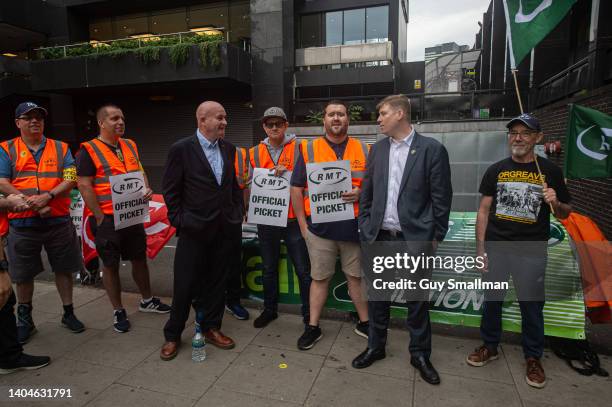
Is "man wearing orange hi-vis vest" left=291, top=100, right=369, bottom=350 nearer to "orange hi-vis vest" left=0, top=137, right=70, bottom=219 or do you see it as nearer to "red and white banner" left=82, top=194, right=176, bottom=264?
"orange hi-vis vest" left=0, top=137, right=70, bottom=219

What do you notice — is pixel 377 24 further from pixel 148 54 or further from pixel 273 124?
pixel 273 124

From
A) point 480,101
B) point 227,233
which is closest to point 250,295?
point 227,233

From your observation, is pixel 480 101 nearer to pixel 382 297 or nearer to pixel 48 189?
pixel 382 297

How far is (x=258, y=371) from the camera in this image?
3.31m

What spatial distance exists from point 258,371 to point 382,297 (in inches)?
47.7

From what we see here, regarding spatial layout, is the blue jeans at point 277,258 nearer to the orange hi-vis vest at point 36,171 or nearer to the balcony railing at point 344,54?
the orange hi-vis vest at point 36,171

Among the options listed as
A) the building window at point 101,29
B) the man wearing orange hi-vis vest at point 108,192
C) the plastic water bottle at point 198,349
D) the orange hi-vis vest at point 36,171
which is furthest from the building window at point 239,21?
the plastic water bottle at point 198,349

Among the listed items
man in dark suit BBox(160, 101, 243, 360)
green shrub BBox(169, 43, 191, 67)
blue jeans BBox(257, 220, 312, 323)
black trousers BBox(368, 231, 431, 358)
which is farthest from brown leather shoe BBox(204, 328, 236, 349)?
green shrub BBox(169, 43, 191, 67)

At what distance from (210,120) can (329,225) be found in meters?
→ 1.43

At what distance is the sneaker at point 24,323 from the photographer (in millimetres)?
3927

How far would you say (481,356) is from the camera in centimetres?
338

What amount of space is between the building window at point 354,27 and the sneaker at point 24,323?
21170 millimetres

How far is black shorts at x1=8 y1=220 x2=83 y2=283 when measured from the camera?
386cm

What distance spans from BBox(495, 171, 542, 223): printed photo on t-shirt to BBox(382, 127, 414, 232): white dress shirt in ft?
2.71
